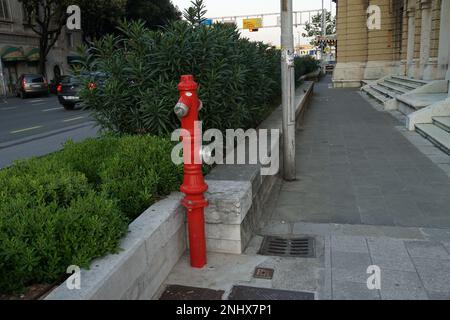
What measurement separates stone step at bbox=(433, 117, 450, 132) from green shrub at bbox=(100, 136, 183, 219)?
6.92 metres

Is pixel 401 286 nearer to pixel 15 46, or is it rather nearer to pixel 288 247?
pixel 288 247

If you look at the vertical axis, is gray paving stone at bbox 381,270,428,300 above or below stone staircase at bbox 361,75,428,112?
below

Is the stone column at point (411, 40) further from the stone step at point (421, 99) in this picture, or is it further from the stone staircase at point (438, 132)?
the stone staircase at point (438, 132)

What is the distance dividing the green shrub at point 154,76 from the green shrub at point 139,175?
69 cm

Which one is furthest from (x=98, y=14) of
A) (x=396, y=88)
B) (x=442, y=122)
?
(x=442, y=122)

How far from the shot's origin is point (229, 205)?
3.74 metres

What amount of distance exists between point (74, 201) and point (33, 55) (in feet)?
124

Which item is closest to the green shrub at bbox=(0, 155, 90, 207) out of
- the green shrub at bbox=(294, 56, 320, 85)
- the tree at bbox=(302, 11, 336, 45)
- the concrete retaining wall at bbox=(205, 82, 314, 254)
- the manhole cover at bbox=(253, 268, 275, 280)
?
the concrete retaining wall at bbox=(205, 82, 314, 254)

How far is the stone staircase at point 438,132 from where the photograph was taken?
7860 mm

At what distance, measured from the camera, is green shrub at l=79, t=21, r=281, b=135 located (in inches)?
190

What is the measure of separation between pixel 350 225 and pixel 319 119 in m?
8.54

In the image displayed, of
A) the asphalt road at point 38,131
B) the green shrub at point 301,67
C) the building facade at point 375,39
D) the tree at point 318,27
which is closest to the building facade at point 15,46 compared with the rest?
the asphalt road at point 38,131

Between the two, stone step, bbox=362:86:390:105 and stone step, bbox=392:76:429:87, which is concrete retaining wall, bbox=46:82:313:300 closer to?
stone step, bbox=392:76:429:87

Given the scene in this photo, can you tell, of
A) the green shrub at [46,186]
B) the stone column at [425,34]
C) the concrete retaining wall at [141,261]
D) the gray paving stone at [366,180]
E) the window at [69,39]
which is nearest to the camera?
the concrete retaining wall at [141,261]
